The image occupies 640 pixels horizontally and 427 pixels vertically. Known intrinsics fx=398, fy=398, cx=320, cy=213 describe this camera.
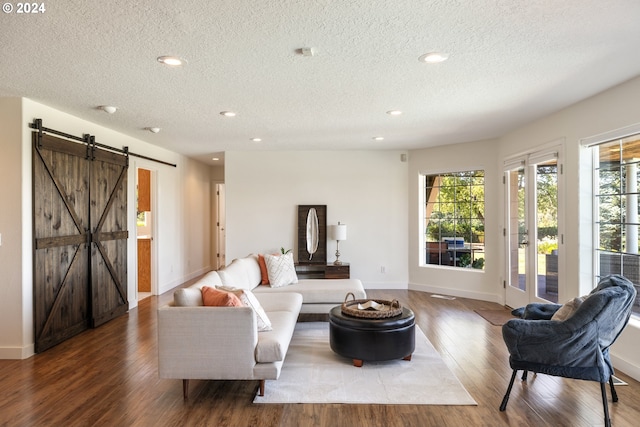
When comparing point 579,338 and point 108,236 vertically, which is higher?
point 108,236

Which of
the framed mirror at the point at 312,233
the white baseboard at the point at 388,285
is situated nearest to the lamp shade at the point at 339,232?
the framed mirror at the point at 312,233

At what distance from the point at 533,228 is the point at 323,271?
3164 millimetres

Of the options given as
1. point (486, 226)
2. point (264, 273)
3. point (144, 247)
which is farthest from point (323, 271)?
point (144, 247)

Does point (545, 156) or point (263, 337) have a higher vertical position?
point (545, 156)

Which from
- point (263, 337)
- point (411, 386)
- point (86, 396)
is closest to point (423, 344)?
point (411, 386)

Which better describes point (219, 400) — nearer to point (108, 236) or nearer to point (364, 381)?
point (364, 381)

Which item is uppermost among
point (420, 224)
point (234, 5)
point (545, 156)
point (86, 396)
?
point (234, 5)

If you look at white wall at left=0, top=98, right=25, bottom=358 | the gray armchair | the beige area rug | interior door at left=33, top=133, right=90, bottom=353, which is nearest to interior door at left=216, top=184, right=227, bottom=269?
interior door at left=33, top=133, right=90, bottom=353

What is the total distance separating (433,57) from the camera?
2789mm

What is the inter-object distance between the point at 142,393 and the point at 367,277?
15.2ft

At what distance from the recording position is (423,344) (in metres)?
4.04

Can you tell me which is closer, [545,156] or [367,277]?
[545,156]

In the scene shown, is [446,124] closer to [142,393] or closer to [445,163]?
[445,163]

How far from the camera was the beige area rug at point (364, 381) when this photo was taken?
287 centimetres
